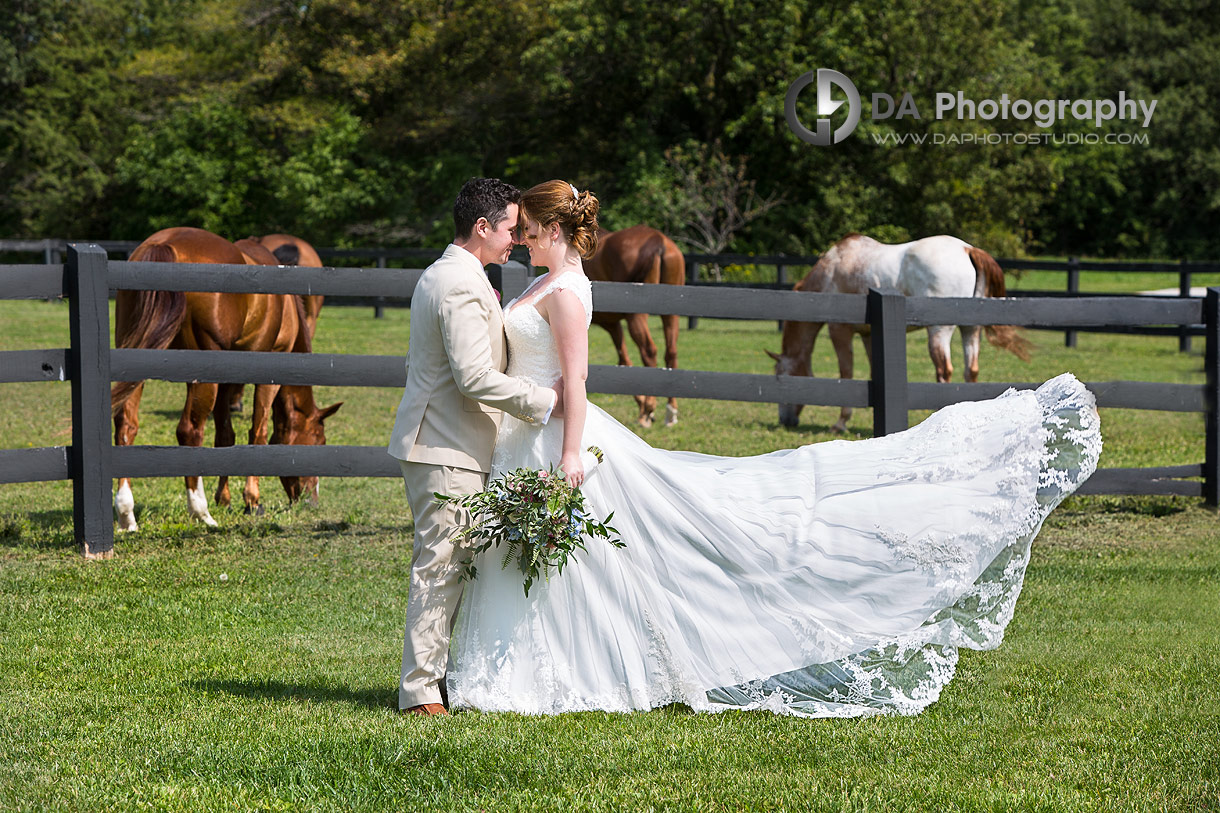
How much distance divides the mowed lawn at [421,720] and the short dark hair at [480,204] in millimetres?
1609

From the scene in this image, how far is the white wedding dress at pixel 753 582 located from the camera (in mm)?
3836

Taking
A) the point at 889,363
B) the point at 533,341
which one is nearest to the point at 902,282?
the point at 889,363

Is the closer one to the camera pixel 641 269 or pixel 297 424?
pixel 297 424

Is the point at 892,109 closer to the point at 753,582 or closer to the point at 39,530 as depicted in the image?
the point at 39,530

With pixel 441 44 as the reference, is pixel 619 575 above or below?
below

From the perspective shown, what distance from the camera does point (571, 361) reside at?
146 inches

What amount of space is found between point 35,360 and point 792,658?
14.1ft

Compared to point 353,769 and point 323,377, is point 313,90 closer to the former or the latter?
point 323,377

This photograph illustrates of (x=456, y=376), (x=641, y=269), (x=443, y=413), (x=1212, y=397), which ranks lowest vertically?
(x=1212, y=397)

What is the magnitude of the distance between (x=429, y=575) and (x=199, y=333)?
4.31 m

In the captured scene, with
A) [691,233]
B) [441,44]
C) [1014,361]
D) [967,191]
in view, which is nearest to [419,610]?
[1014,361]

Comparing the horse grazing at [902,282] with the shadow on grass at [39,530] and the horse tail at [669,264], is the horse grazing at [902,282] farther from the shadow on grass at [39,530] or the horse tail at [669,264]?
the shadow on grass at [39,530]

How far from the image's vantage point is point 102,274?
604cm

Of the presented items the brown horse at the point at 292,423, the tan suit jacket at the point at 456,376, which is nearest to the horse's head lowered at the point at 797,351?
the brown horse at the point at 292,423
